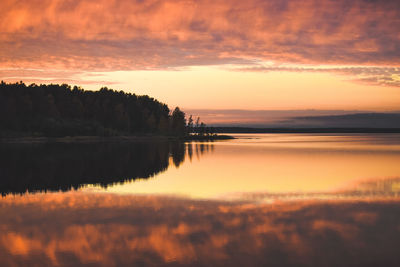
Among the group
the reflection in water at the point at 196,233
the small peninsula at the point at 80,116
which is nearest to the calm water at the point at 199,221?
the reflection in water at the point at 196,233

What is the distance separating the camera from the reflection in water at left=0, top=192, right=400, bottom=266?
35.1 ft

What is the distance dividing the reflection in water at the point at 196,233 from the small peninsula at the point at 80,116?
102 meters

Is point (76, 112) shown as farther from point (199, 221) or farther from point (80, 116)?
point (199, 221)

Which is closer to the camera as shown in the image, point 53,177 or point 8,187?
point 8,187

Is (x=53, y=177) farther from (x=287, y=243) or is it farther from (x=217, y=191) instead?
(x=287, y=243)

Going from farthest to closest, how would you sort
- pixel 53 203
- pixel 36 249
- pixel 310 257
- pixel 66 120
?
pixel 66 120
pixel 53 203
pixel 36 249
pixel 310 257

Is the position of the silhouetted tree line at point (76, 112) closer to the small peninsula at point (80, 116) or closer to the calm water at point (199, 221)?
the small peninsula at point (80, 116)

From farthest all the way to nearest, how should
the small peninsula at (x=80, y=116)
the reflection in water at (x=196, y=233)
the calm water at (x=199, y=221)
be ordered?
the small peninsula at (x=80, y=116) → the calm water at (x=199, y=221) → the reflection in water at (x=196, y=233)

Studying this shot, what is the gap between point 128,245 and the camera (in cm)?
1189

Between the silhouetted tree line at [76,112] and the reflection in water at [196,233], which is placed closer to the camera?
the reflection in water at [196,233]

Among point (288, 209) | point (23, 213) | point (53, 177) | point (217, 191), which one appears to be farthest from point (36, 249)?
point (53, 177)

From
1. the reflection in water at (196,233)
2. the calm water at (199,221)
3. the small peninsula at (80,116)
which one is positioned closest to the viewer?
the reflection in water at (196,233)

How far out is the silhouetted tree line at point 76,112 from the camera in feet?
405

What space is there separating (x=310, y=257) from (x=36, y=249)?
773 centimetres
